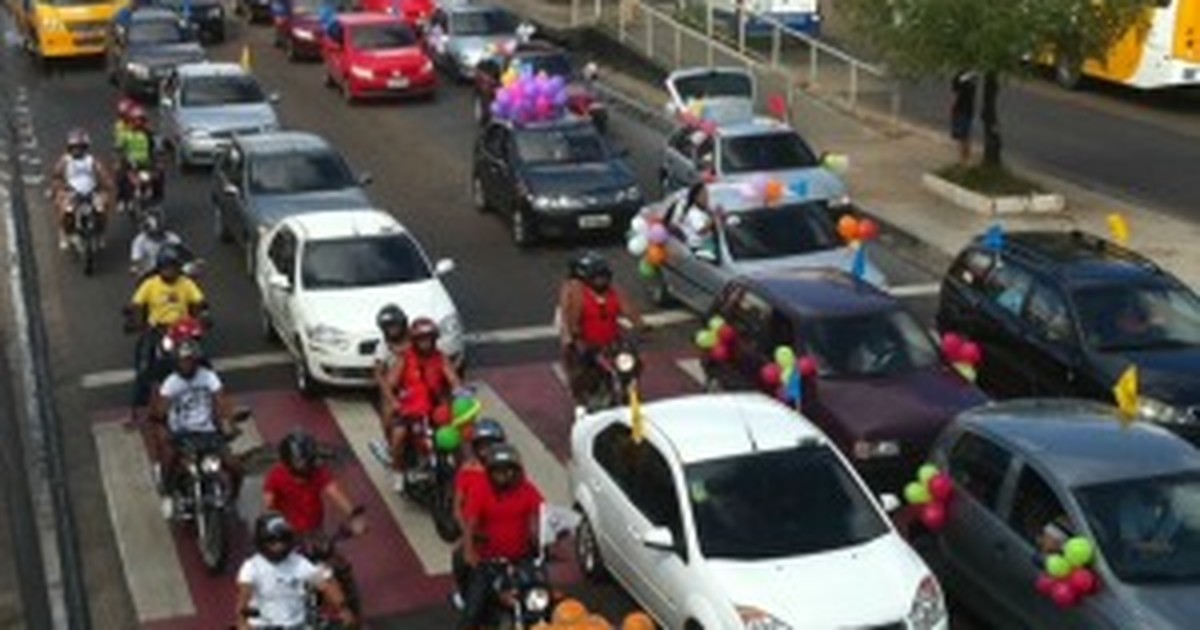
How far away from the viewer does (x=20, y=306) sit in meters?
22.0

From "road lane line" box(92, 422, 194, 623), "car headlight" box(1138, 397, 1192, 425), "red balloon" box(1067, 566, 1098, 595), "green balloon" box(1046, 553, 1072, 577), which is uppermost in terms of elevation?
"green balloon" box(1046, 553, 1072, 577)

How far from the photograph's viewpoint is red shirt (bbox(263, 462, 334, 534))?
480 inches

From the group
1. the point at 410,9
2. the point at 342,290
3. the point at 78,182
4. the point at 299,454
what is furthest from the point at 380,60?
the point at 299,454

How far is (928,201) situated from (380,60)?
14.1 metres

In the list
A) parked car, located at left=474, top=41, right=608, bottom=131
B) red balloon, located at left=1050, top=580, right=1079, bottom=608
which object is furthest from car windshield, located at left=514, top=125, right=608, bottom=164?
red balloon, located at left=1050, top=580, right=1079, bottom=608

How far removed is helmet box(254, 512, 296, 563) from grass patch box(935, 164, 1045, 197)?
1790 centimetres

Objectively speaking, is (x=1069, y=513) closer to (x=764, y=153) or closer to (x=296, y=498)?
(x=296, y=498)

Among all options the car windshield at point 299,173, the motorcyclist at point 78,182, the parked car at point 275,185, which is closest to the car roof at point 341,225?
the parked car at point 275,185

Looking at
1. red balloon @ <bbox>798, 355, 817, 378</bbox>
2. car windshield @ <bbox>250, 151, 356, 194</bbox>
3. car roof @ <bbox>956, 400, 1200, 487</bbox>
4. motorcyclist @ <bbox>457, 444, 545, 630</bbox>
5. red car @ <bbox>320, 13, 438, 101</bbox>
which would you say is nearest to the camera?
motorcyclist @ <bbox>457, 444, 545, 630</bbox>

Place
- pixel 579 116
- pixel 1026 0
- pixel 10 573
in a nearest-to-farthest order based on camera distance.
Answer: pixel 10 573 < pixel 1026 0 < pixel 579 116

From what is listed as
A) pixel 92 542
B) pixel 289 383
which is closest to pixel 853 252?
pixel 289 383

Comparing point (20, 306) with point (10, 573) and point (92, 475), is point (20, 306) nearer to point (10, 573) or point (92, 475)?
point (92, 475)

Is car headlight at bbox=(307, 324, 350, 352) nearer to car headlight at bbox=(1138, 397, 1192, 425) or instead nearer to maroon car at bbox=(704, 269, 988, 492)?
maroon car at bbox=(704, 269, 988, 492)

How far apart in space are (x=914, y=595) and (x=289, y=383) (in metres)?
9.56
